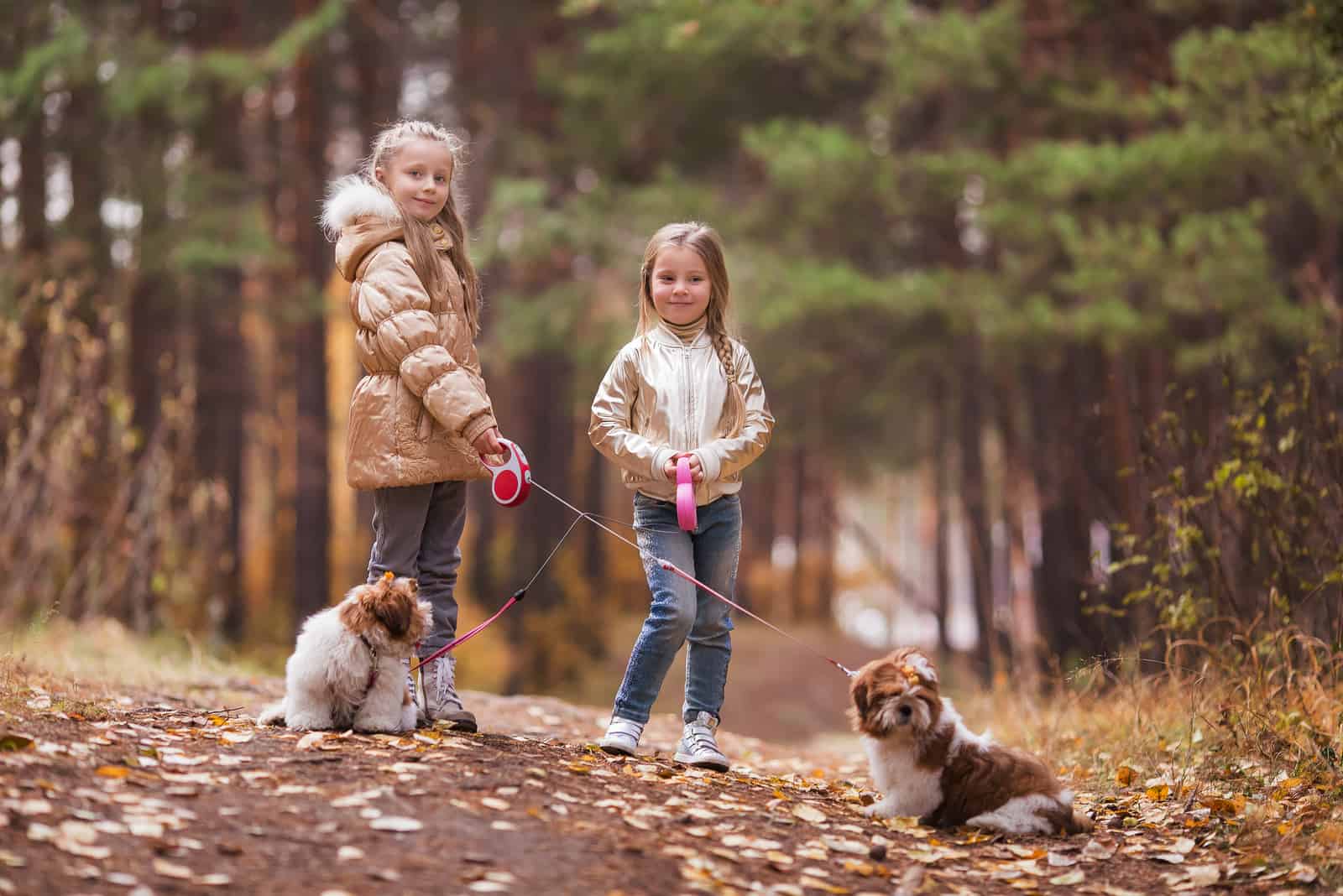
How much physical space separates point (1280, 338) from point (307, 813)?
33.7 ft

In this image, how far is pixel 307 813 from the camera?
406 centimetres

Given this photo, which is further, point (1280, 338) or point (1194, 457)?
point (1280, 338)

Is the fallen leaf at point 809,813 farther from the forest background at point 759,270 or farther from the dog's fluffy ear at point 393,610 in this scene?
the forest background at point 759,270

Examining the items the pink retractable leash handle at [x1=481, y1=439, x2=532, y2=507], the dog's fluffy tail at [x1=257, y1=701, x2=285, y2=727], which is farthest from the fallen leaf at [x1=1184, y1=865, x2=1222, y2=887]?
the dog's fluffy tail at [x1=257, y1=701, x2=285, y2=727]

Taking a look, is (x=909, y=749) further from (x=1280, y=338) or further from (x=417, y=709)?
(x=1280, y=338)

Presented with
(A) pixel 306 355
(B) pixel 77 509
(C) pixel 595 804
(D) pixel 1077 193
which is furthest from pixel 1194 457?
(A) pixel 306 355

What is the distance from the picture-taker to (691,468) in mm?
5270

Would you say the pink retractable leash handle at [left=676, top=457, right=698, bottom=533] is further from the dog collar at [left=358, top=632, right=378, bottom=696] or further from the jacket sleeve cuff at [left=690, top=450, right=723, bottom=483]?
the dog collar at [left=358, top=632, right=378, bottom=696]

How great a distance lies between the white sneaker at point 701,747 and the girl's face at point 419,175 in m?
2.51

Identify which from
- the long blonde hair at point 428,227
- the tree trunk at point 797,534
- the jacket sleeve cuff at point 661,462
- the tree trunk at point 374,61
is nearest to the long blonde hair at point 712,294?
the jacket sleeve cuff at point 661,462

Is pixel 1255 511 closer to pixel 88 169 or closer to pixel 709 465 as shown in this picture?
pixel 709 465

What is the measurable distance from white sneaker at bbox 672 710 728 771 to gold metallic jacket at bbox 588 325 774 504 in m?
1.02

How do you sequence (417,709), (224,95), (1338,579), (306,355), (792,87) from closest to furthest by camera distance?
(417,709)
(1338,579)
(224,95)
(306,355)
(792,87)

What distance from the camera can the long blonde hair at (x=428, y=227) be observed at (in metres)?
5.39
